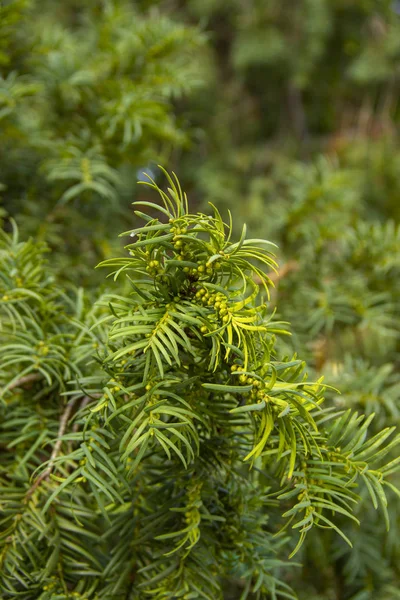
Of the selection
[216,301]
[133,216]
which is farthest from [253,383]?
[133,216]

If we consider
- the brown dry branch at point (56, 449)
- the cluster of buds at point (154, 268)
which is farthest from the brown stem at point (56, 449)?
the cluster of buds at point (154, 268)

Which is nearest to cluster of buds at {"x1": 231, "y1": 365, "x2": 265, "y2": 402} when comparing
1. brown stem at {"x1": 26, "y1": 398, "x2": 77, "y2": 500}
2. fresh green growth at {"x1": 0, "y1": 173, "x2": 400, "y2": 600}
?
fresh green growth at {"x1": 0, "y1": 173, "x2": 400, "y2": 600}

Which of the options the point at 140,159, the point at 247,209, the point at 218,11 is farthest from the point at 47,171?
the point at 218,11

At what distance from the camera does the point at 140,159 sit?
0.63 meters

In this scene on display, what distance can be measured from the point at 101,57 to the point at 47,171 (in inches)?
6.4

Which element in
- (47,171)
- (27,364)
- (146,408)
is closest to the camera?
(146,408)

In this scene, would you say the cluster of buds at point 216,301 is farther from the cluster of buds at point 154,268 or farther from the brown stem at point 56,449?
the brown stem at point 56,449

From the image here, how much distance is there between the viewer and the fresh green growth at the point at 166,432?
268 millimetres

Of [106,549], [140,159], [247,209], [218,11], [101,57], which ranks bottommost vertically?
[106,549]

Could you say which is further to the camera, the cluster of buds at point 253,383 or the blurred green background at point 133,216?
the blurred green background at point 133,216

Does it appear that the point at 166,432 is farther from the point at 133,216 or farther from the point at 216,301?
the point at 133,216

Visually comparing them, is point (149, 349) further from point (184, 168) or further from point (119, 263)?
point (184, 168)

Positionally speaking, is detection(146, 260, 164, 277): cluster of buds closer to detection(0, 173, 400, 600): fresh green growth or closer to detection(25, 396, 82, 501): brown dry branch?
detection(0, 173, 400, 600): fresh green growth

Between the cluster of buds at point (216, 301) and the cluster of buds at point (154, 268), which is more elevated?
the cluster of buds at point (154, 268)
